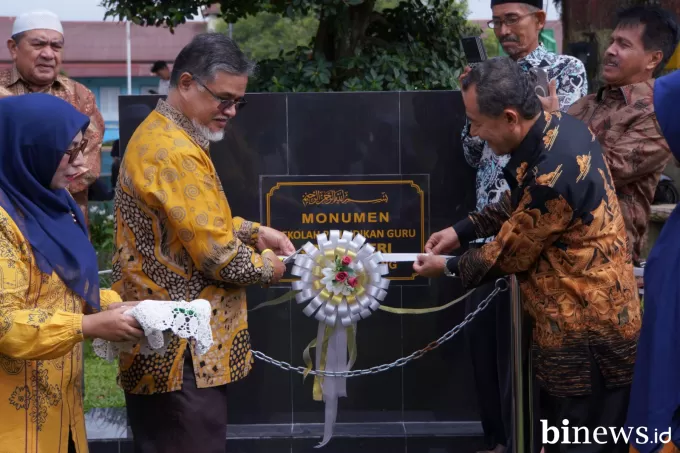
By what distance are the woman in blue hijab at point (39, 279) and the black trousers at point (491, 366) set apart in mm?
2556

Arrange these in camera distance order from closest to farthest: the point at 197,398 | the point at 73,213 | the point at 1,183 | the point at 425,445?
the point at 1,183 → the point at 73,213 → the point at 197,398 → the point at 425,445

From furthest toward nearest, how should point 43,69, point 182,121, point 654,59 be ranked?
1. point 43,69
2. point 654,59
3. point 182,121

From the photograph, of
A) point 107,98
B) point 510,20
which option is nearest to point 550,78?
point 510,20

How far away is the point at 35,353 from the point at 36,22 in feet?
10.4

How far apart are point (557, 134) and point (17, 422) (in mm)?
2161

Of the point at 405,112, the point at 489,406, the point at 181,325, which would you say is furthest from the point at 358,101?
the point at 181,325

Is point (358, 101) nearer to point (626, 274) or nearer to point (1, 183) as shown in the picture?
point (626, 274)

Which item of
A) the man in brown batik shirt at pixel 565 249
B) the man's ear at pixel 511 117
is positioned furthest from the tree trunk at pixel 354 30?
the man's ear at pixel 511 117

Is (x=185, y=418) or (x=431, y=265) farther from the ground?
(x=431, y=265)

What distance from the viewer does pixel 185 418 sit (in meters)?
3.62

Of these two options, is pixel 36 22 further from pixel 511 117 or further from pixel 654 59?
pixel 654 59

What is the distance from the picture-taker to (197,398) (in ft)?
11.9

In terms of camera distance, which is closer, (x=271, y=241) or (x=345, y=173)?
(x=271, y=241)
